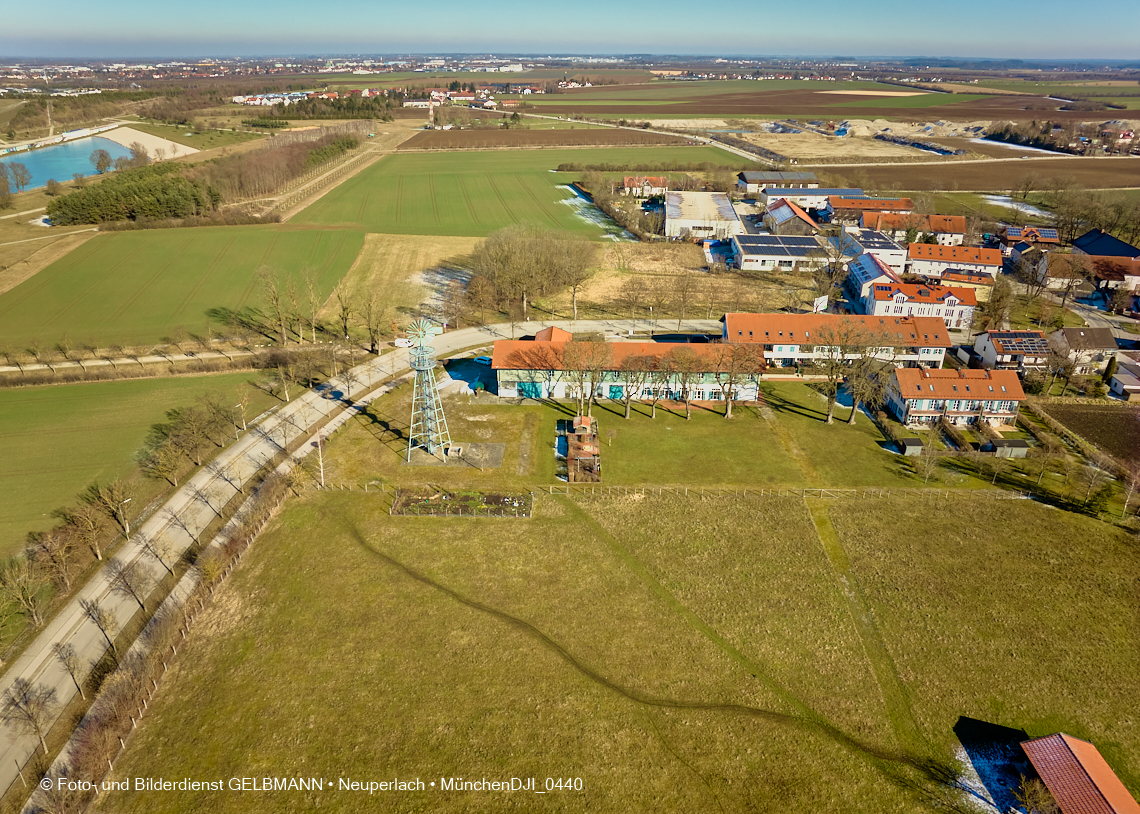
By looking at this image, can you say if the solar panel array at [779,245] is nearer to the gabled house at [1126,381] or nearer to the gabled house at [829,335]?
the gabled house at [829,335]

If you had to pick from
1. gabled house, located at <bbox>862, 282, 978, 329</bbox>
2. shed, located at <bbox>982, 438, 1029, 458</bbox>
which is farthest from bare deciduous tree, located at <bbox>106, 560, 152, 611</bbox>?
gabled house, located at <bbox>862, 282, 978, 329</bbox>

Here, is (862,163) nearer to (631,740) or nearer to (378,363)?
(378,363)

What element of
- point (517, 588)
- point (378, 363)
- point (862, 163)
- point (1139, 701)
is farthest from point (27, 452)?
point (862, 163)

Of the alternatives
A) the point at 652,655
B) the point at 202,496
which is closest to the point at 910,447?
the point at 652,655

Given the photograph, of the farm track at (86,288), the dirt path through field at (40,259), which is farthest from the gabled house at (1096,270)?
the dirt path through field at (40,259)

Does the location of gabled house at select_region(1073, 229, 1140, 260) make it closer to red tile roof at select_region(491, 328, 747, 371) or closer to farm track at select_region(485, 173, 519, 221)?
red tile roof at select_region(491, 328, 747, 371)
